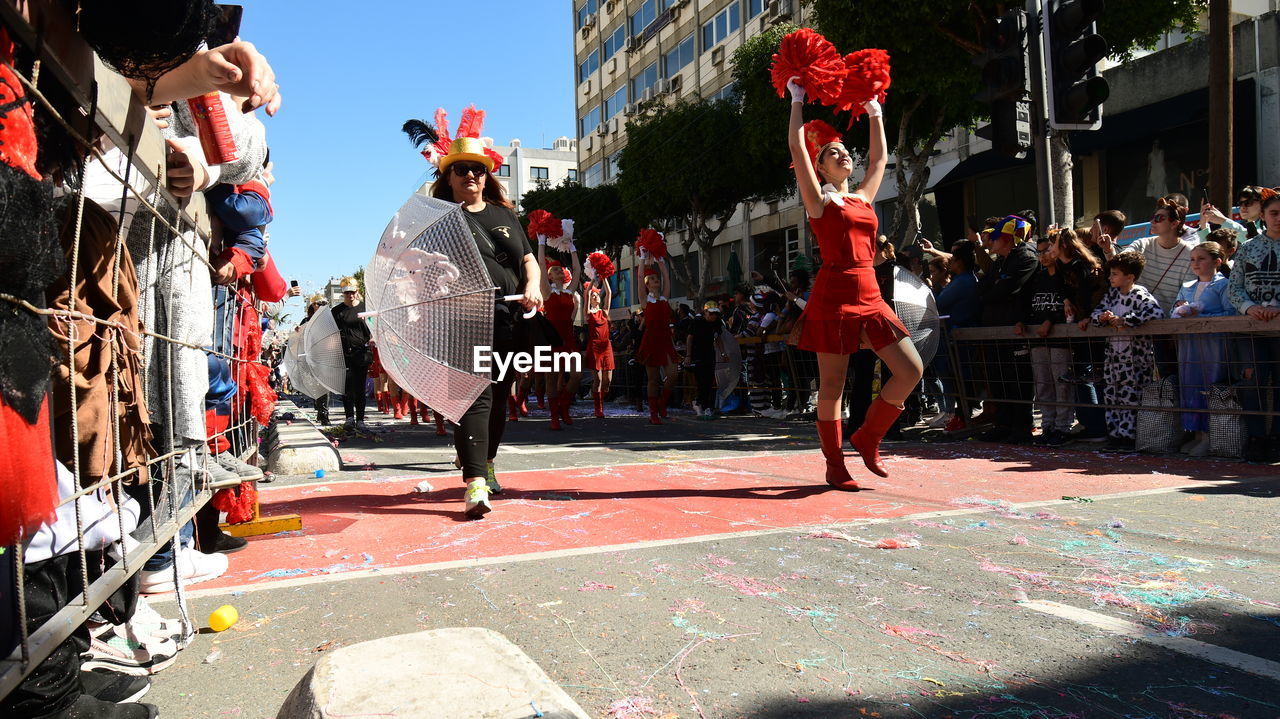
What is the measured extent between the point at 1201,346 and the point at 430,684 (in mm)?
6878

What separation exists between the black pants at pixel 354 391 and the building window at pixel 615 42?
40.8 meters

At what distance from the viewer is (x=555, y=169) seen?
9325 cm

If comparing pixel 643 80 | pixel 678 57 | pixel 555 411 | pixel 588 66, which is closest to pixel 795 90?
pixel 555 411

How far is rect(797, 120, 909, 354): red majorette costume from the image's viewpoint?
5215mm

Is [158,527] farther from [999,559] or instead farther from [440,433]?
[440,433]

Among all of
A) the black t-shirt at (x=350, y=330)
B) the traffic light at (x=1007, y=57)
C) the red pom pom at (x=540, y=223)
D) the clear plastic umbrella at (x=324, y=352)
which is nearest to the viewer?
the traffic light at (x=1007, y=57)

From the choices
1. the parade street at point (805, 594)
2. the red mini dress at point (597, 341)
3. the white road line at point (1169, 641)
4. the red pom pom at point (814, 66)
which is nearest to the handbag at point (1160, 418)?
the parade street at point (805, 594)

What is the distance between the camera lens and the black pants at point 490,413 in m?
4.85

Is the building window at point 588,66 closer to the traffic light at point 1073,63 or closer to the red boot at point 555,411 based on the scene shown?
the red boot at point 555,411

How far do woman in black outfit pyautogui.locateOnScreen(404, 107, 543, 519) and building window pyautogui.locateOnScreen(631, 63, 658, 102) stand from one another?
1648 inches

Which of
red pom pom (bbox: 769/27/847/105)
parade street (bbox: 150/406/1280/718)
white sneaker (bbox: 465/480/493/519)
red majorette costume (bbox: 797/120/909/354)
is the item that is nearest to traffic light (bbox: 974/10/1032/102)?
red pom pom (bbox: 769/27/847/105)

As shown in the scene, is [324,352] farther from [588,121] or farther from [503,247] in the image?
[588,121]

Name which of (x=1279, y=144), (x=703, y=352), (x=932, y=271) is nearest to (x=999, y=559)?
(x=932, y=271)

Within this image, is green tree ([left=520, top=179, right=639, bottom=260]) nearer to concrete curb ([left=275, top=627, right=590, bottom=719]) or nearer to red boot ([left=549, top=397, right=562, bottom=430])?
red boot ([left=549, top=397, right=562, bottom=430])
